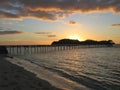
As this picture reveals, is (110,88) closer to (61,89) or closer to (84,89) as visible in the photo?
(84,89)

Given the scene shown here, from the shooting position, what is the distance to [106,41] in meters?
184

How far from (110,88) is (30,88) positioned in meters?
5.93

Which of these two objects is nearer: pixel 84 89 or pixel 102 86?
pixel 84 89

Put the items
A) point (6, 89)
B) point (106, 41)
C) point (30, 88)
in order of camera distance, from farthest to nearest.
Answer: point (106, 41), point (30, 88), point (6, 89)

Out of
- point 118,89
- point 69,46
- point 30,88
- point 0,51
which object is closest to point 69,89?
point 30,88

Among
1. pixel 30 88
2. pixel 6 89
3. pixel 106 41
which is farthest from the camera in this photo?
pixel 106 41

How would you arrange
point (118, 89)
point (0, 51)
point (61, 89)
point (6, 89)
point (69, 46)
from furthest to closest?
1. point (69, 46)
2. point (0, 51)
3. point (118, 89)
4. point (61, 89)
5. point (6, 89)

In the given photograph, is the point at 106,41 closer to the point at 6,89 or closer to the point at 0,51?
the point at 0,51

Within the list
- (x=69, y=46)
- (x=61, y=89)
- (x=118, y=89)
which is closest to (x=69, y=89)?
(x=61, y=89)

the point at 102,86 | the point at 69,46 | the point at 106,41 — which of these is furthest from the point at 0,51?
the point at 106,41

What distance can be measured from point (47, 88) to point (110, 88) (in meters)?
4.80

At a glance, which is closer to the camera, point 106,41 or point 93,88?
point 93,88

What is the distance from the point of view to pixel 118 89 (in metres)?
13.2

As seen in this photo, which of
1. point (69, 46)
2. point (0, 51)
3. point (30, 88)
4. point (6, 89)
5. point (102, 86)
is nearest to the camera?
point (6, 89)
